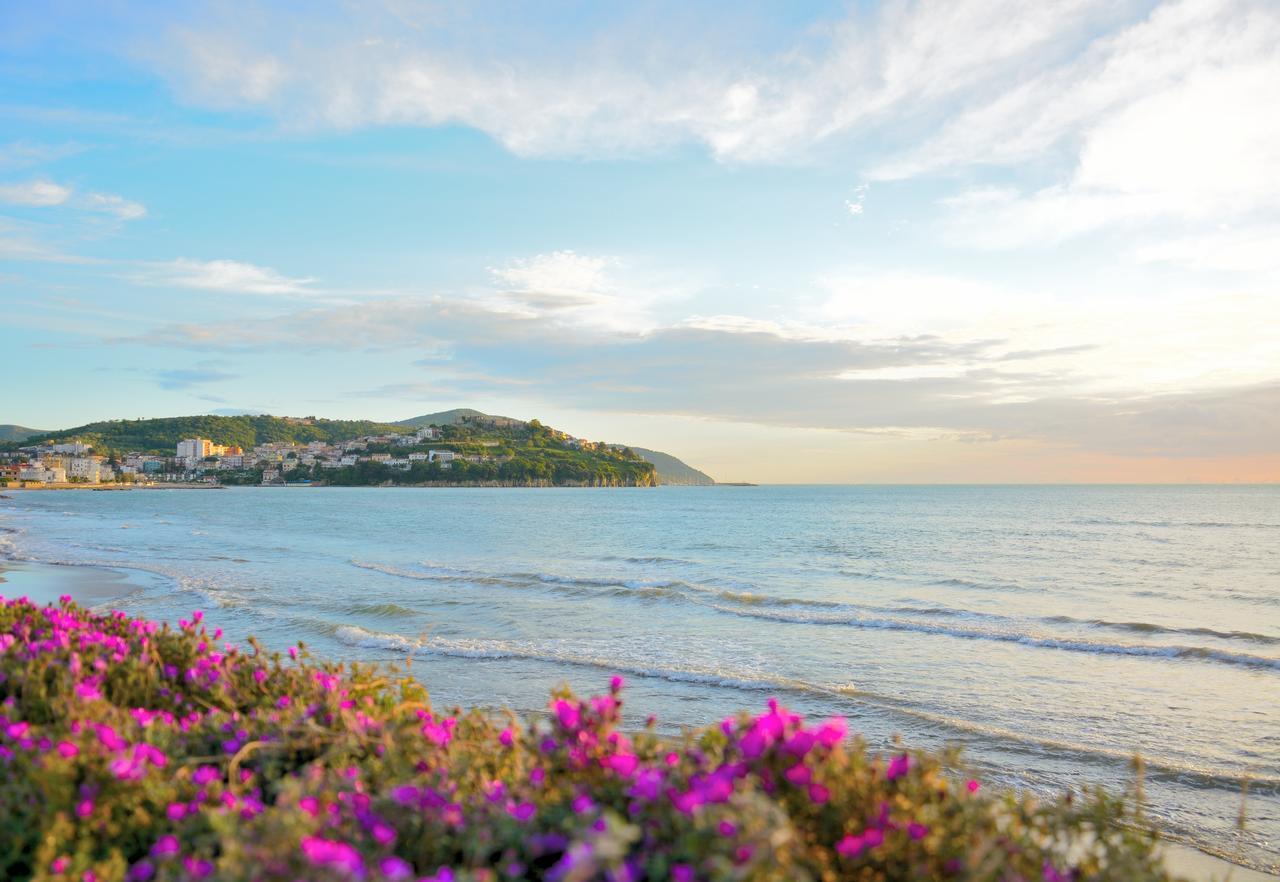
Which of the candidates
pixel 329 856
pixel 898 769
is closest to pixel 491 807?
pixel 329 856

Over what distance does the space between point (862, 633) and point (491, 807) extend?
14829 mm

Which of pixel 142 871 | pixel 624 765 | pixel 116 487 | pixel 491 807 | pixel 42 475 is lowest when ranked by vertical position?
pixel 116 487

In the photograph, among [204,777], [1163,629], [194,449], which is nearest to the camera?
[204,777]

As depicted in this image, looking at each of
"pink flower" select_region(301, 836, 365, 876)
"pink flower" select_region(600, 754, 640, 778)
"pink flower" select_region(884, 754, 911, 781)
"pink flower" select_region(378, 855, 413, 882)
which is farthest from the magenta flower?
"pink flower" select_region(884, 754, 911, 781)

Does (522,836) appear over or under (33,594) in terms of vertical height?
over

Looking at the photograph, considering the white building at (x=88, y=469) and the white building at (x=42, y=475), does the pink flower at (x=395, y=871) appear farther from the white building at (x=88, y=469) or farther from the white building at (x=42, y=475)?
the white building at (x=88, y=469)

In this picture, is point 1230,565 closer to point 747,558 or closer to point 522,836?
point 747,558

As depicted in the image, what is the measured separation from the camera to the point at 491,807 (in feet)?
7.80

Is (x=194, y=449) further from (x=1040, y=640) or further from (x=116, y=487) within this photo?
(x=1040, y=640)

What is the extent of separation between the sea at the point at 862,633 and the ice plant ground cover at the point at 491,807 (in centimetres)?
111

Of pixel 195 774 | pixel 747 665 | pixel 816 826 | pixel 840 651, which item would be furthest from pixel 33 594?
pixel 816 826

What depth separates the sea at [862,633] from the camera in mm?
9125

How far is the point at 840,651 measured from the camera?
14.2 meters

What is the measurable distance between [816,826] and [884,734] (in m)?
7.90
